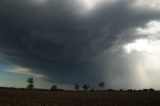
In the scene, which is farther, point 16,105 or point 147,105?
point 147,105

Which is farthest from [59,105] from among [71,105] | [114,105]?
[114,105]

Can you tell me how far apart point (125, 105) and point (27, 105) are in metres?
18.7

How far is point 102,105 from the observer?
164 ft

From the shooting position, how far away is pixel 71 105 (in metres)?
48.8

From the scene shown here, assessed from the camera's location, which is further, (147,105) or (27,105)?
(147,105)

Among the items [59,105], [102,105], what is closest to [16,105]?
[59,105]

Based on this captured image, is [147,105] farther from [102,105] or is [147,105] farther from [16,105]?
[16,105]

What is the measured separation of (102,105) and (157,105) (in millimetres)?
10696

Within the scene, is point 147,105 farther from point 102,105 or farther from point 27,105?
point 27,105

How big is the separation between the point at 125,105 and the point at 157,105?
242 inches

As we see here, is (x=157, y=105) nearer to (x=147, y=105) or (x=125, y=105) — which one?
(x=147, y=105)

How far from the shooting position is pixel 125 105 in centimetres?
5072

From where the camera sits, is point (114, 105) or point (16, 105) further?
point (114, 105)

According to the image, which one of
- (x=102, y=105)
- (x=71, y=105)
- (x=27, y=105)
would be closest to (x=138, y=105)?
(x=102, y=105)
